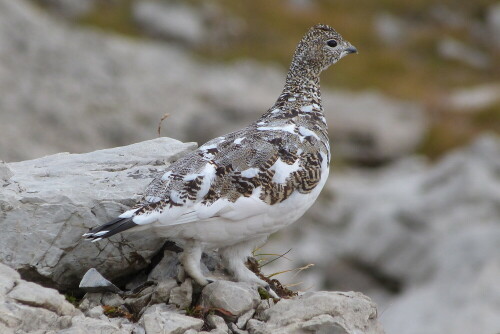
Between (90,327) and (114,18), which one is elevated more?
(114,18)

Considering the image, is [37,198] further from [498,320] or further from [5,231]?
[498,320]

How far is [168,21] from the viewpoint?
26.8 meters

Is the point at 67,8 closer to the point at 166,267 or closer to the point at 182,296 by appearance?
the point at 166,267

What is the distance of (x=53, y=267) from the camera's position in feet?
17.6

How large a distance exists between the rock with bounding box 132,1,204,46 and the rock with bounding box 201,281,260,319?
21.4m

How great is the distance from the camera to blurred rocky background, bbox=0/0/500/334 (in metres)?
10.5

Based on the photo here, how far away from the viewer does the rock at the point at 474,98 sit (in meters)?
26.0

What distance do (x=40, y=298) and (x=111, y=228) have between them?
52 cm

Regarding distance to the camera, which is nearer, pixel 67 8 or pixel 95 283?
pixel 95 283

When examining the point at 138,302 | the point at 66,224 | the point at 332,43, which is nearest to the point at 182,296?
the point at 138,302

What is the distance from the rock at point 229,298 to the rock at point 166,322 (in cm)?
21

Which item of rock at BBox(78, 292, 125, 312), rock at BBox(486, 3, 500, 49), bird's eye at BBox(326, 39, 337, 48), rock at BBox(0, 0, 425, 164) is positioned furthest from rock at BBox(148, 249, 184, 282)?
rock at BBox(486, 3, 500, 49)

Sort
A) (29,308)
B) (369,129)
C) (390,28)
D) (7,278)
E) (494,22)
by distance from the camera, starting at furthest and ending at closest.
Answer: (494,22) → (390,28) → (369,129) → (7,278) → (29,308)

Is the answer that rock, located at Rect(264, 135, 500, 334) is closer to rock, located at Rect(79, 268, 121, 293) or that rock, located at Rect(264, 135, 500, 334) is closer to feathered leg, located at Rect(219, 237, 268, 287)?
feathered leg, located at Rect(219, 237, 268, 287)
